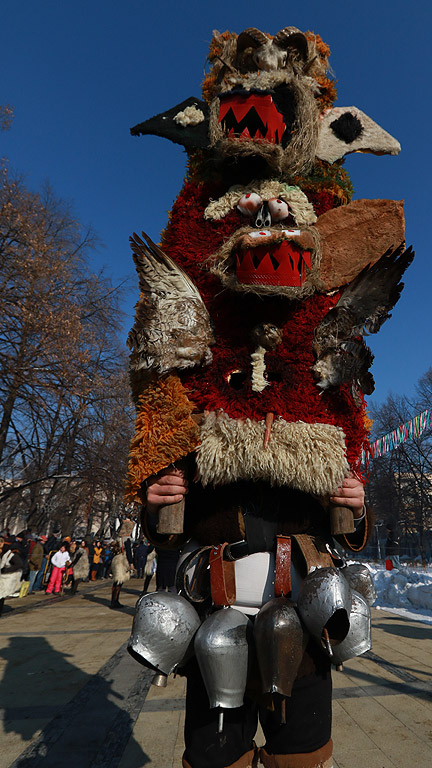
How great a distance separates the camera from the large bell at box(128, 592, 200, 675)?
1338mm

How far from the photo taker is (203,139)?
2076 mm

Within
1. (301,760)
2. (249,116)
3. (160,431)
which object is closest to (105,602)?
(301,760)

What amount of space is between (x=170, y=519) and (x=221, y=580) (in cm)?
28

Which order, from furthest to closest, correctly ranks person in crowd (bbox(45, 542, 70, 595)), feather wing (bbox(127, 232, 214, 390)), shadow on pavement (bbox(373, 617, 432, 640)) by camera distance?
1. person in crowd (bbox(45, 542, 70, 595))
2. shadow on pavement (bbox(373, 617, 432, 640))
3. feather wing (bbox(127, 232, 214, 390))

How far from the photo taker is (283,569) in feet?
4.77

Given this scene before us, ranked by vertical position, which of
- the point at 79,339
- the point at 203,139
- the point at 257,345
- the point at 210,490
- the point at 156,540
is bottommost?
the point at 156,540

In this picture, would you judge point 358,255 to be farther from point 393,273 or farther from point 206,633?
point 206,633

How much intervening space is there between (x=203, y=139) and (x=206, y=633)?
2066 mm

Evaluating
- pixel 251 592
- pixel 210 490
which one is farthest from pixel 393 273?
pixel 251 592

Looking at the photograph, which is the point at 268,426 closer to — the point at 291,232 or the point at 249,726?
the point at 291,232

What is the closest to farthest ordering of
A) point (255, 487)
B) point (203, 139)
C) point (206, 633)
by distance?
point (206, 633) → point (255, 487) → point (203, 139)

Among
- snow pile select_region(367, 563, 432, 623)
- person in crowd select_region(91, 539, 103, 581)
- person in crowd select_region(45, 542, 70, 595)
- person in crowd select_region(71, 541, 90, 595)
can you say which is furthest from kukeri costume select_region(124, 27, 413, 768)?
person in crowd select_region(91, 539, 103, 581)

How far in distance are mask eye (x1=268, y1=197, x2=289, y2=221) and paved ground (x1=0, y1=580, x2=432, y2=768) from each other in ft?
9.67

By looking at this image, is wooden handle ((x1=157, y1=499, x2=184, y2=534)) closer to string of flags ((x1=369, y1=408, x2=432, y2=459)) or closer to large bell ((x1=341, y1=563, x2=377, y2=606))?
large bell ((x1=341, y1=563, x2=377, y2=606))
